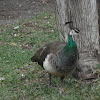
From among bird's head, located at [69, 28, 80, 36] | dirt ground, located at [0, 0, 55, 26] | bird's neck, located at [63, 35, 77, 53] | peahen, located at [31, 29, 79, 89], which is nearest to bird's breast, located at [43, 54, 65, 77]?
peahen, located at [31, 29, 79, 89]

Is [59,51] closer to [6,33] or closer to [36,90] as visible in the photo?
[36,90]

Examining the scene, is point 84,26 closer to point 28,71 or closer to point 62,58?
point 62,58

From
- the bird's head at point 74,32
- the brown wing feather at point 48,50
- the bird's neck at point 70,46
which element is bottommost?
the brown wing feather at point 48,50

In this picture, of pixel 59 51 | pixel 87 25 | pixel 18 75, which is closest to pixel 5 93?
pixel 18 75

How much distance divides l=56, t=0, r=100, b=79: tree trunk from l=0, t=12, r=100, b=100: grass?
39 centimetres

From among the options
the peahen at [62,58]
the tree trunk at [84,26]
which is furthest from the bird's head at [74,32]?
the tree trunk at [84,26]

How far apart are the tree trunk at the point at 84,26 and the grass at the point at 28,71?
0.39 metres

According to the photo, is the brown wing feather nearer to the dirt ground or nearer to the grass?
the grass

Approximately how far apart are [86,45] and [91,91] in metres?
0.98

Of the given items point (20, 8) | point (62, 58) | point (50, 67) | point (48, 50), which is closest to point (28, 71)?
point (48, 50)

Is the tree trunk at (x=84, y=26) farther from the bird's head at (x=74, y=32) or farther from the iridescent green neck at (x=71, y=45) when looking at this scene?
the iridescent green neck at (x=71, y=45)

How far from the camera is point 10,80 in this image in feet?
17.6

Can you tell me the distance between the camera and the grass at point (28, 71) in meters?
4.67

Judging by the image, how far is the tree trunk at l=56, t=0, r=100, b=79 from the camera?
4898 mm
